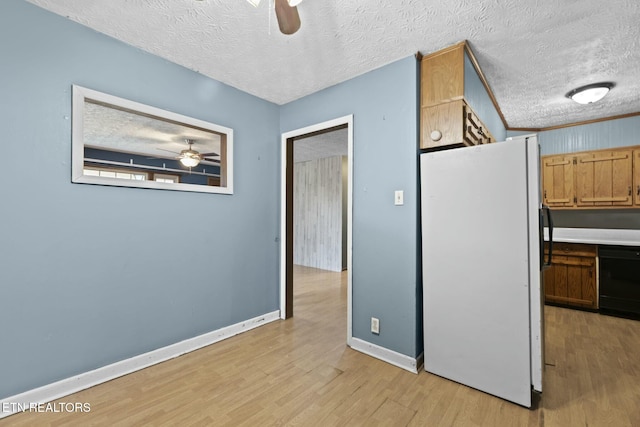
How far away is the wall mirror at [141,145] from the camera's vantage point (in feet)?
6.50

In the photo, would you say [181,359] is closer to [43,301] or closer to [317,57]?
[43,301]

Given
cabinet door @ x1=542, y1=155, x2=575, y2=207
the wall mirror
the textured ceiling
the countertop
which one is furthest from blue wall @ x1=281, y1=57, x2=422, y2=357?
cabinet door @ x1=542, y1=155, x2=575, y2=207

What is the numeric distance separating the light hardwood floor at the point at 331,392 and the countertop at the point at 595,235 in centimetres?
116

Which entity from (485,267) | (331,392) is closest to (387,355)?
(331,392)

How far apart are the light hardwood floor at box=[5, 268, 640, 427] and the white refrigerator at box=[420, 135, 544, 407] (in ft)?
0.61

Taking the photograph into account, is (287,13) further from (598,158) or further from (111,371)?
(598,158)

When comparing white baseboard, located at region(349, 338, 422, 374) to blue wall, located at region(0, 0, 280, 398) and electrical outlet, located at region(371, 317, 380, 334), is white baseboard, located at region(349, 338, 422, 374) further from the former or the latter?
blue wall, located at region(0, 0, 280, 398)

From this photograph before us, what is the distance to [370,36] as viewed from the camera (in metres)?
2.02

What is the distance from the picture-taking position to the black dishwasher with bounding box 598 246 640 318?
10.2 ft

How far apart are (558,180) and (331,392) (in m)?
4.29

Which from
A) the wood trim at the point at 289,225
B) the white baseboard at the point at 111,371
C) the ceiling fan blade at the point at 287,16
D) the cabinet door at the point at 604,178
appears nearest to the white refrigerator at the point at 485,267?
the ceiling fan blade at the point at 287,16

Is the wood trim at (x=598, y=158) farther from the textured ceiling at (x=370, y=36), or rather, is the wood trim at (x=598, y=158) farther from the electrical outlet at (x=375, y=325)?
the electrical outlet at (x=375, y=325)

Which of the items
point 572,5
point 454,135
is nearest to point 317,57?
point 454,135

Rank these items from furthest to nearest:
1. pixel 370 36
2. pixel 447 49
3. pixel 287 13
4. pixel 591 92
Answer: pixel 591 92 < pixel 447 49 < pixel 370 36 < pixel 287 13
